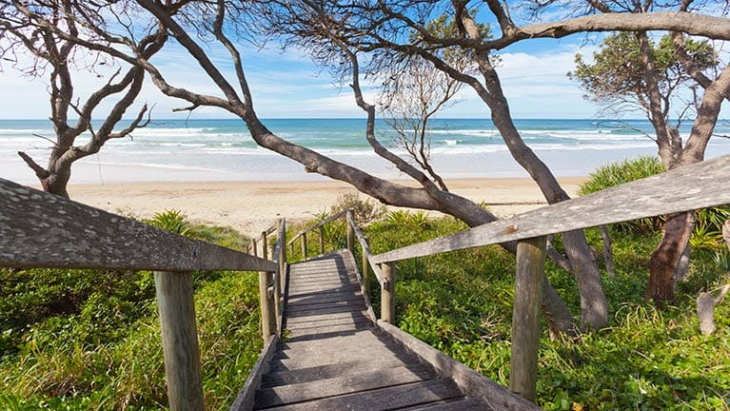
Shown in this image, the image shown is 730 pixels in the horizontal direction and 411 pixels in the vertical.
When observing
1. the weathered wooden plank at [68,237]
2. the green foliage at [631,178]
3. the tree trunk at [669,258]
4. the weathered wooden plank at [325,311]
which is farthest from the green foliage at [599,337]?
the weathered wooden plank at [68,237]

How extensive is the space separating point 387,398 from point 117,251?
1.76 metres

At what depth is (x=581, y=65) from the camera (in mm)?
10539

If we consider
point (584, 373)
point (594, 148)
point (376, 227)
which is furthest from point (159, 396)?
point (594, 148)

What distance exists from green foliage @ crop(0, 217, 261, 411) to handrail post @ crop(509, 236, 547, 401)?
7.44 ft

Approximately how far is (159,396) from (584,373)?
3.57 meters

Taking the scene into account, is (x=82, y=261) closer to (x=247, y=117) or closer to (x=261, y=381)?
(x=261, y=381)

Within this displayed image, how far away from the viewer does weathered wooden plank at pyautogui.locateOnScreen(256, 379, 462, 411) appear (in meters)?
1.99

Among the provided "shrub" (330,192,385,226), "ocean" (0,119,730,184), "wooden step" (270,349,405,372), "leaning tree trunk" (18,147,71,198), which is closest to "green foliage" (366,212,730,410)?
"wooden step" (270,349,405,372)

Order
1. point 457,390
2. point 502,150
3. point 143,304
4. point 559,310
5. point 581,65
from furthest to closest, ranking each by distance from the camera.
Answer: point 502,150, point 581,65, point 143,304, point 559,310, point 457,390

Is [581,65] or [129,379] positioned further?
[581,65]

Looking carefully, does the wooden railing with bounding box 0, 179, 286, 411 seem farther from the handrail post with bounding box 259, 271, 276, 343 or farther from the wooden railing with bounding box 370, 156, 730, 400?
the handrail post with bounding box 259, 271, 276, 343

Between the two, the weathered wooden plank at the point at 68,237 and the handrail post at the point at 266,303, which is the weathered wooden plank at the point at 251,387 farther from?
the weathered wooden plank at the point at 68,237

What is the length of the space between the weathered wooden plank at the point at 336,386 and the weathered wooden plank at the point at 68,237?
1.55m

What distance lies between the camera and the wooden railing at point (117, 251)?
58 cm
